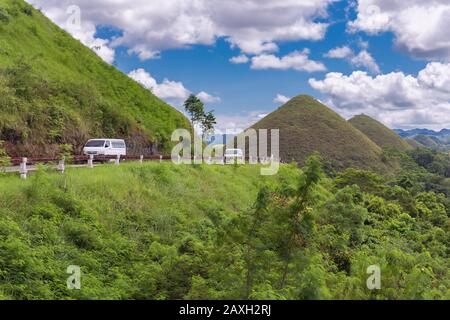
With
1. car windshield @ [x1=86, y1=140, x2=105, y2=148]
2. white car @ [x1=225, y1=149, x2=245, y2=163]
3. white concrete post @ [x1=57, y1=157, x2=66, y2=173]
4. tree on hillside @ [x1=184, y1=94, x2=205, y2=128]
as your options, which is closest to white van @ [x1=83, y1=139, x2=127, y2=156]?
car windshield @ [x1=86, y1=140, x2=105, y2=148]

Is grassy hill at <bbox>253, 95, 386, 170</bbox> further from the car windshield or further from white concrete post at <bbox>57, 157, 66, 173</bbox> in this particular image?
white concrete post at <bbox>57, 157, 66, 173</bbox>

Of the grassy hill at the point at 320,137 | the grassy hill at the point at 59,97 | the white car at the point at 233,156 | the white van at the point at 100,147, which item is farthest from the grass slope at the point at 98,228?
the grassy hill at the point at 320,137

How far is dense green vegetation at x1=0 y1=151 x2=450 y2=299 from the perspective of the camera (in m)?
11.8

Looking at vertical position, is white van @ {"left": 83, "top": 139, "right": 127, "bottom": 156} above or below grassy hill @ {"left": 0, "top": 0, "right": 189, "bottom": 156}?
below

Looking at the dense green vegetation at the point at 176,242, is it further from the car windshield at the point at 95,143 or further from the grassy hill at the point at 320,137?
the grassy hill at the point at 320,137

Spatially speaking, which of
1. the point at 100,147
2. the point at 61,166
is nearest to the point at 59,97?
the point at 100,147

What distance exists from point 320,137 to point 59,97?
140 meters

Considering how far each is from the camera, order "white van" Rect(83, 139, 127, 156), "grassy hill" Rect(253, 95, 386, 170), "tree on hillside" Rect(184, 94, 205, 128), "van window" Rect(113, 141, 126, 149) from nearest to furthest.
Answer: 1. "white van" Rect(83, 139, 127, 156)
2. "van window" Rect(113, 141, 126, 149)
3. "tree on hillside" Rect(184, 94, 205, 128)
4. "grassy hill" Rect(253, 95, 386, 170)

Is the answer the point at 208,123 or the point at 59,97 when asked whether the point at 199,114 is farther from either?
the point at 59,97

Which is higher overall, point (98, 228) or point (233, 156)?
point (233, 156)

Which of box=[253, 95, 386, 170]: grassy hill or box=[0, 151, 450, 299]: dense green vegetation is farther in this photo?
box=[253, 95, 386, 170]: grassy hill

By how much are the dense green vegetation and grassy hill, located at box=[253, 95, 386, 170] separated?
376 ft

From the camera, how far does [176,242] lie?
18625mm

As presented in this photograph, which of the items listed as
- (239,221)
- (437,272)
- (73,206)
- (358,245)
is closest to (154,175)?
(73,206)
